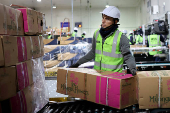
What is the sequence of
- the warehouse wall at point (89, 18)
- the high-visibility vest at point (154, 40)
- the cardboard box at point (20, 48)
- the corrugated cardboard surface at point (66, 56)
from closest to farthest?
the cardboard box at point (20, 48)
the corrugated cardboard surface at point (66, 56)
the high-visibility vest at point (154, 40)
the warehouse wall at point (89, 18)

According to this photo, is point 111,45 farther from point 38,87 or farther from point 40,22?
point 38,87

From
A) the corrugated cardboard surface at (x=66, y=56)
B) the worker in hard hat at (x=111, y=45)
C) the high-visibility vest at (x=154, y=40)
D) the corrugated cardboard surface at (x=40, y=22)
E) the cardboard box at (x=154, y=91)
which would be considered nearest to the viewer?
the cardboard box at (x=154, y=91)

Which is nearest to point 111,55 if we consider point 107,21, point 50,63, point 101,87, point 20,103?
point 107,21

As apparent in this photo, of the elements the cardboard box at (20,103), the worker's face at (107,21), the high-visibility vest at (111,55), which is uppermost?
the worker's face at (107,21)

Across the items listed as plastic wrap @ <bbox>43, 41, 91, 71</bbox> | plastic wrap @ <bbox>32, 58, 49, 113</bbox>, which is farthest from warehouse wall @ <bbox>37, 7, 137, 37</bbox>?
plastic wrap @ <bbox>32, 58, 49, 113</bbox>

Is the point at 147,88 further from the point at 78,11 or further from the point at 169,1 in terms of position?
the point at 78,11

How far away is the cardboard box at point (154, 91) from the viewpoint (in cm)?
189

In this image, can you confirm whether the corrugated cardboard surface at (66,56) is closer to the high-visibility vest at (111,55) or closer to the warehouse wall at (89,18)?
the high-visibility vest at (111,55)

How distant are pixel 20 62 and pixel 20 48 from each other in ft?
0.55

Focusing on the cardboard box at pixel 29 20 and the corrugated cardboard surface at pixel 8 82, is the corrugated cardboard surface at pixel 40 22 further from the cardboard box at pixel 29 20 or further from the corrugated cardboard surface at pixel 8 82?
the corrugated cardboard surface at pixel 8 82

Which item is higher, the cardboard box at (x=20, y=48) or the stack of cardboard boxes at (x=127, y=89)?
the cardboard box at (x=20, y=48)

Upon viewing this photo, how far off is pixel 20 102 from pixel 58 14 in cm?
1727

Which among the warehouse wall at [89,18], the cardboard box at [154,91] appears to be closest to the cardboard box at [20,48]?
the cardboard box at [154,91]

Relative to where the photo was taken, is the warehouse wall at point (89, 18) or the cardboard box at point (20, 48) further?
the warehouse wall at point (89, 18)
